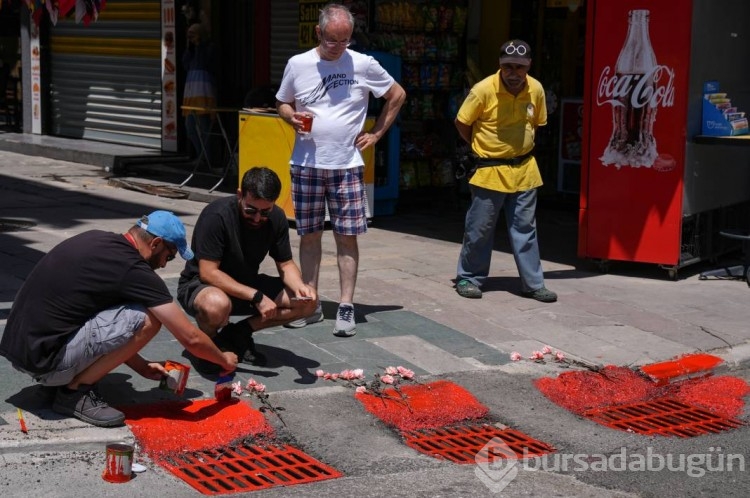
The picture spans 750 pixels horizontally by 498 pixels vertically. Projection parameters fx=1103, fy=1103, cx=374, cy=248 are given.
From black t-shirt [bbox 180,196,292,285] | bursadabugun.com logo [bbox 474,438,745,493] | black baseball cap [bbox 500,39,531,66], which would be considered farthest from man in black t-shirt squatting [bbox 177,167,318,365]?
black baseball cap [bbox 500,39,531,66]

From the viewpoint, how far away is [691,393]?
256 inches

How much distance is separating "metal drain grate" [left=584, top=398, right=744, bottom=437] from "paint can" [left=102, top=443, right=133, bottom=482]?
2.58 metres

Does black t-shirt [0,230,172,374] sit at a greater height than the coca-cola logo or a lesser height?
lesser

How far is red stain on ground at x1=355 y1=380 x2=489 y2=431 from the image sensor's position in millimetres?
5824

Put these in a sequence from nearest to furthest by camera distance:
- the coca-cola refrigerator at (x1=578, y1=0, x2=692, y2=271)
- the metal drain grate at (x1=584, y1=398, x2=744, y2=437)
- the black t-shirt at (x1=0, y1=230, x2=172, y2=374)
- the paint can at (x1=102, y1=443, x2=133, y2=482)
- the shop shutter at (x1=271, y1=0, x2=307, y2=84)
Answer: the paint can at (x1=102, y1=443, x2=133, y2=482) → the black t-shirt at (x1=0, y1=230, x2=172, y2=374) → the metal drain grate at (x1=584, y1=398, x2=744, y2=437) → the coca-cola refrigerator at (x1=578, y1=0, x2=692, y2=271) → the shop shutter at (x1=271, y1=0, x2=307, y2=84)

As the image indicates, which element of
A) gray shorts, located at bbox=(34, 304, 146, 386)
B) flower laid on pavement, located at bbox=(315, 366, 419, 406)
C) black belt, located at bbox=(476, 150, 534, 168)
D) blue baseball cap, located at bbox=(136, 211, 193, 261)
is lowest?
flower laid on pavement, located at bbox=(315, 366, 419, 406)

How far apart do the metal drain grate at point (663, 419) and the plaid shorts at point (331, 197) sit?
79.4 inches

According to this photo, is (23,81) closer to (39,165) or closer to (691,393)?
(39,165)

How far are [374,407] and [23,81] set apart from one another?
14036 mm

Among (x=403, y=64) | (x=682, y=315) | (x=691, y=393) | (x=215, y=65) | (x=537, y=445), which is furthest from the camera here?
(x=215, y=65)

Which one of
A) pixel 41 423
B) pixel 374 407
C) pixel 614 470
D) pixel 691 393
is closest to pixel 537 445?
pixel 614 470

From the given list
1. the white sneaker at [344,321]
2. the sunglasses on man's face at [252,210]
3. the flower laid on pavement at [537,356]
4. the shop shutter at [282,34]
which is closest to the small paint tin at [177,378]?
the sunglasses on man's face at [252,210]

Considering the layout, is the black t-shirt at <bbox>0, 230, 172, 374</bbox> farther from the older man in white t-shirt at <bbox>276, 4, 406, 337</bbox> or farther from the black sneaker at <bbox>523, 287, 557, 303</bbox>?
the black sneaker at <bbox>523, 287, 557, 303</bbox>

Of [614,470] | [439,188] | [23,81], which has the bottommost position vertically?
[614,470]
